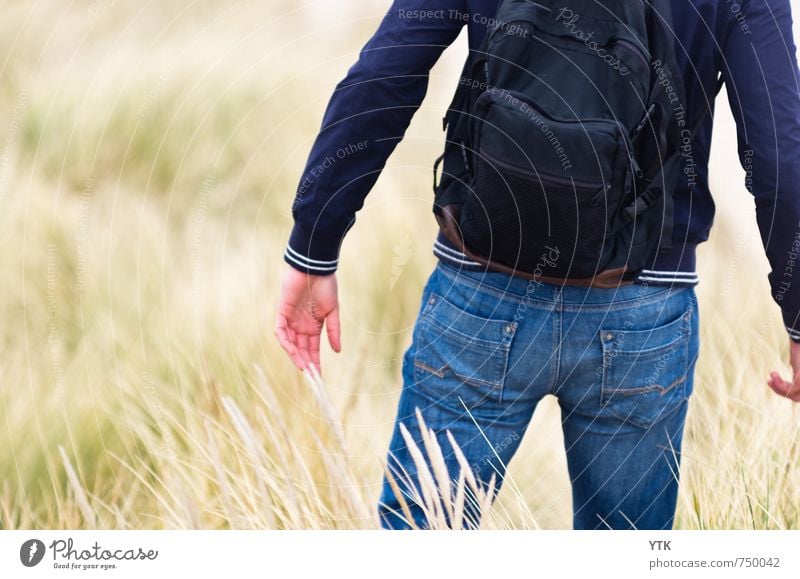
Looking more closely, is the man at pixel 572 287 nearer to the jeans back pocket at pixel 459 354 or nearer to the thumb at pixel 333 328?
the jeans back pocket at pixel 459 354

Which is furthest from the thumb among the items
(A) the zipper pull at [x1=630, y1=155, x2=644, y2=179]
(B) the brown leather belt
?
(A) the zipper pull at [x1=630, y1=155, x2=644, y2=179]

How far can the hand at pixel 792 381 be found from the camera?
133 centimetres

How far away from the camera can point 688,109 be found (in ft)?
3.60

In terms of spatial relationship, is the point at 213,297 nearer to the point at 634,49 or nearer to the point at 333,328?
the point at 333,328

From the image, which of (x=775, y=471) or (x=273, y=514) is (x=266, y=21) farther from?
(x=775, y=471)

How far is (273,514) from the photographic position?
1.57 metres

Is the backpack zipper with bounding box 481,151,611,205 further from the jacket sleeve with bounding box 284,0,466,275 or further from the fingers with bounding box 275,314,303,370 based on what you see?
the fingers with bounding box 275,314,303,370

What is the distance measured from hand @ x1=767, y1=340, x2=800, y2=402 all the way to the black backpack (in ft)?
1.31

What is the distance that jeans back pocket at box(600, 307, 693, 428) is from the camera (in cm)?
114
